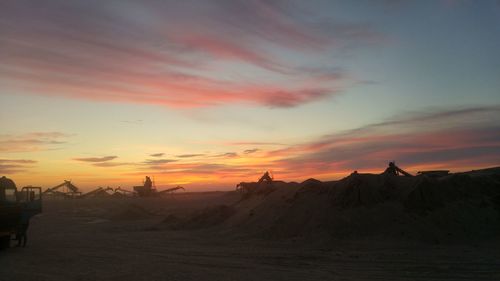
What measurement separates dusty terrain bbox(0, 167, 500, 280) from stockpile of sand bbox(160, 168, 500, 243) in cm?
6

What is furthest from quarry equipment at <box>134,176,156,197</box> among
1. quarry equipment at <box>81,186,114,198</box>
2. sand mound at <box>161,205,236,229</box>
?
sand mound at <box>161,205,236,229</box>

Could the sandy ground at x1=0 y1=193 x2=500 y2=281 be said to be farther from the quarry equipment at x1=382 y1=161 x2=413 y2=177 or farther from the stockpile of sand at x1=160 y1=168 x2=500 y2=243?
the quarry equipment at x1=382 y1=161 x2=413 y2=177

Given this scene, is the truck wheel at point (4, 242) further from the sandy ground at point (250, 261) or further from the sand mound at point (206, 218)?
the sand mound at point (206, 218)

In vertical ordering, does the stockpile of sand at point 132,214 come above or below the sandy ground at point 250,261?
Answer: above

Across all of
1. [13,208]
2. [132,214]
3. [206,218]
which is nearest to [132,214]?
[132,214]

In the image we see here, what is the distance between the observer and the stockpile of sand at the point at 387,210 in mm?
23797

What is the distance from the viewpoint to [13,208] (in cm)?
2355

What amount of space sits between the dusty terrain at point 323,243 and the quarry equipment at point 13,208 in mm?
969

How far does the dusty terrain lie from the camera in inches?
650

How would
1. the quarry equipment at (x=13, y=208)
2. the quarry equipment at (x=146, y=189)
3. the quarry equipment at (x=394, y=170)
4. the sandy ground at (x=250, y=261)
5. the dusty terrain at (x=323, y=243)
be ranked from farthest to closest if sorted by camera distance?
the quarry equipment at (x=146, y=189), the quarry equipment at (x=394, y=170), the quarry equipment at (x=13, y=208), the dusty terrain at (x=323, y=243), the sandy ground at (x=250, y=261)

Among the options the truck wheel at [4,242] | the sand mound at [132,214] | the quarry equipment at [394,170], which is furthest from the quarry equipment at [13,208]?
the sand mound at [132,214]

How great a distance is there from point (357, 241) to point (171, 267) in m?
9.35

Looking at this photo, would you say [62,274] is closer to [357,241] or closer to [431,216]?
[357,241]

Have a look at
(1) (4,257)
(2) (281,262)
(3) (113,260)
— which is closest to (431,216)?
(2) (281,262)
